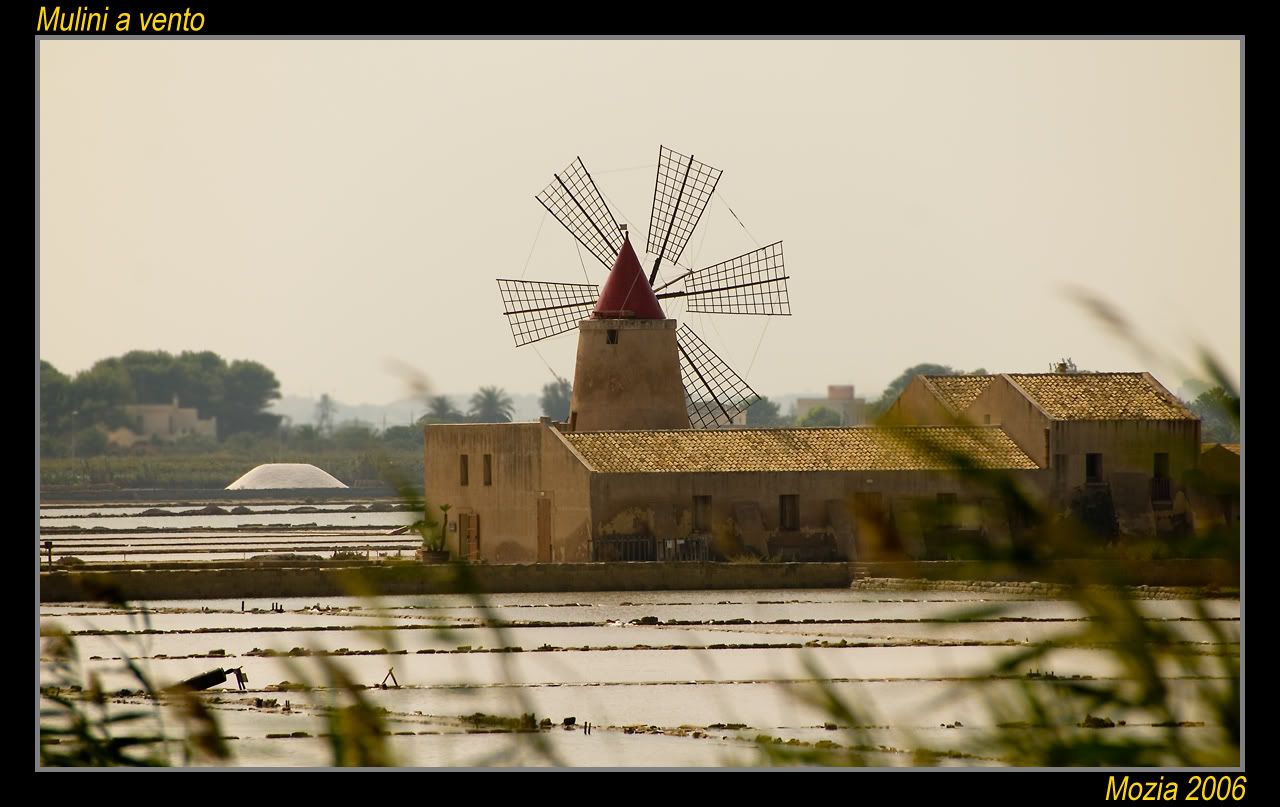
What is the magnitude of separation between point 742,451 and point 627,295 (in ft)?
10.0

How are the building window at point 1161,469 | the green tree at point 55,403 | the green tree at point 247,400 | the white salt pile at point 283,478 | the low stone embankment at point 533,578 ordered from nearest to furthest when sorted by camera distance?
the low stone embankment at point 533,578, the building window at point 1161,469, the white salt pile at point 283,478, the green tree at point 55,403, the green tree at point 247,400

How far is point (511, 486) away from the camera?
1073 inches

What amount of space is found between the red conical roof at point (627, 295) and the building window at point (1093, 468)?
5.60 m

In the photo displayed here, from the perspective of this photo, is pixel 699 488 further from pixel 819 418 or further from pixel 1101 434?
pixel 819 418

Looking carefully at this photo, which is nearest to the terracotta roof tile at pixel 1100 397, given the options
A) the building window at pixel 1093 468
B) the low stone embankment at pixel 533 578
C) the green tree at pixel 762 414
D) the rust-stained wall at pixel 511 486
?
the building window at pixel 1093 468

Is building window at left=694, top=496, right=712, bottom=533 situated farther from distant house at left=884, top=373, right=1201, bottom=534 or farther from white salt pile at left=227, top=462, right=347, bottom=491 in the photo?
white salt pile at left=227, top=462, right=347, bottom=491

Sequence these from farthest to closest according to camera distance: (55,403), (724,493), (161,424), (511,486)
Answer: (161,424) < (55,403) < (511,486) < (724,493)

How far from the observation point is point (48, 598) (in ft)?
84.8

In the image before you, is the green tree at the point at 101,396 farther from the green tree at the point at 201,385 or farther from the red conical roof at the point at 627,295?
the red conical roof at the point at 627,295

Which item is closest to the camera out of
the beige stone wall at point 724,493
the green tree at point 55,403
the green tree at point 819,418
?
the beige stone wall at point 724,493

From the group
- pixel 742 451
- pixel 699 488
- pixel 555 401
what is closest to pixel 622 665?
pixel 699 488

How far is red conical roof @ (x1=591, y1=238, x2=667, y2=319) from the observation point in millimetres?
28188

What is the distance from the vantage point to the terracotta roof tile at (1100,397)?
2634cm
